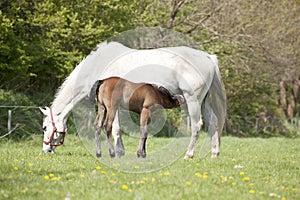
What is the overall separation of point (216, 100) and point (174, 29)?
14.7 metres

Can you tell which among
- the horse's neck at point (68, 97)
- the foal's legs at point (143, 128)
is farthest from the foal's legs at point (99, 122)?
the horse's neck at point (68, 97)

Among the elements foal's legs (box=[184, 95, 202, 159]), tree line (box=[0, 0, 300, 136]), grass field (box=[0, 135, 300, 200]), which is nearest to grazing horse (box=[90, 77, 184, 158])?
foal's legs (box=[184, 95, 202, 159])

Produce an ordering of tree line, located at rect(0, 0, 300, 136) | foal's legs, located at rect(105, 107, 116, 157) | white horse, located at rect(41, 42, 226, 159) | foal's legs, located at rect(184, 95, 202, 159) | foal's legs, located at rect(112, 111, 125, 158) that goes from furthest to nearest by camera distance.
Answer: tree line, located at rect(0, 0, 300, 136)
foal's legs, located at rect(112, 111, 125, 158)
foal's legs, located at rect(184, 95, 202, 159)
foal's legs, located at rect(105, 107, 116, 157)
white horse, located at rect(41, 42, 226, 159)

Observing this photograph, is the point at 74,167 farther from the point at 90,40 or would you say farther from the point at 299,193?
the point at 90,40

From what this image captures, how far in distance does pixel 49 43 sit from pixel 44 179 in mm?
12752

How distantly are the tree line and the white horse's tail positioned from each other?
11.4 ft

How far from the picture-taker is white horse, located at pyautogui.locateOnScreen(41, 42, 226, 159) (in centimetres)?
817

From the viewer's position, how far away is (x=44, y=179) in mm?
6715

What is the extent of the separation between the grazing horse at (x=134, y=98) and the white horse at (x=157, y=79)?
0.13m

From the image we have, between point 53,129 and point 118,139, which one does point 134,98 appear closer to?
point 118,139

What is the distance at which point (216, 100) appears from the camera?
10.4m

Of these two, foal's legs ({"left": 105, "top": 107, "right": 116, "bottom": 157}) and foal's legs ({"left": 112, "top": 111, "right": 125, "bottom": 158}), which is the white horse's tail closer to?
foal's legs ({"left": 112, "top": 111, "right": 125, "bottom": 158})

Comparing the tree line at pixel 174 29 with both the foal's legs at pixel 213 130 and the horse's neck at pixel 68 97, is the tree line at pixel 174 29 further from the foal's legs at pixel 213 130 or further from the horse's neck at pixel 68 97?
the horse's neck at pixel 68 97

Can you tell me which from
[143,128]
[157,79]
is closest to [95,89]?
[143,128]
